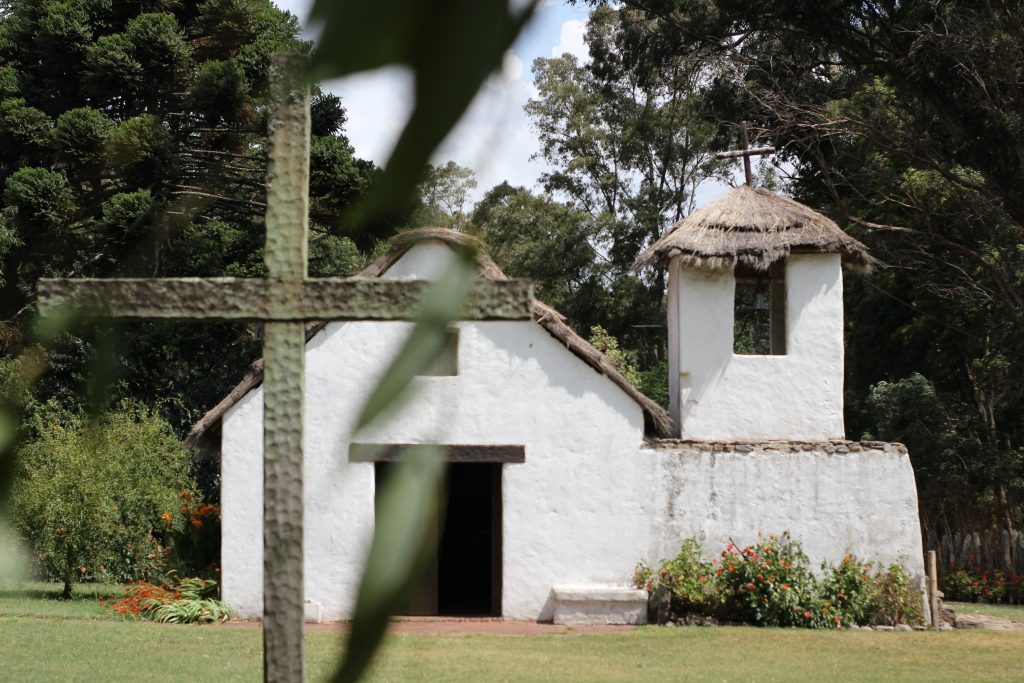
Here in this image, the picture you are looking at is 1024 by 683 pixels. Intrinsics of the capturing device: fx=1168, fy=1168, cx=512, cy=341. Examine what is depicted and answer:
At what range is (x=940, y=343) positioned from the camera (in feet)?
58.4

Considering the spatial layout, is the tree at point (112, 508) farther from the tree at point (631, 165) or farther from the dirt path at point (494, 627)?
the tree at point (631, 165)

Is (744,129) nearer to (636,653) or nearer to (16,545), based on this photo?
(636,653)

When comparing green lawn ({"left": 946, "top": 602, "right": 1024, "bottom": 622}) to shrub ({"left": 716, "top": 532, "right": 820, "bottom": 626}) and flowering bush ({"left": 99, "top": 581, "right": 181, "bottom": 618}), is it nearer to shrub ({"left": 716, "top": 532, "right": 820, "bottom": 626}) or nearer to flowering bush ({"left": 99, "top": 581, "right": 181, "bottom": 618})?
shrub ({"left": 716, "top": 532, "right": 820, "bottom": 626})

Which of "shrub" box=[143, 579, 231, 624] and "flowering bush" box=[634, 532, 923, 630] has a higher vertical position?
"flowering bush" box=[634, 532, 923, 630]

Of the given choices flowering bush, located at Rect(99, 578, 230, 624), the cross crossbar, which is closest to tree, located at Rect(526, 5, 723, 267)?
flowering bush, located at Rect(99, 578, 230, 624)

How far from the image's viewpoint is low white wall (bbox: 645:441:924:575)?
10.9 m

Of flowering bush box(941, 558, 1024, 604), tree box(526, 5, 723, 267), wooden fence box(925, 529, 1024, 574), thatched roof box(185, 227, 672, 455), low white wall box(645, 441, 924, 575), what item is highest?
tree box(526, 5, 723, 267)

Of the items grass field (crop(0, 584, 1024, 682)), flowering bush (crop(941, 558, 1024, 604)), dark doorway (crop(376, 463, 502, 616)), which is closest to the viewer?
grass field (crop(0, 584, 1024, 682))

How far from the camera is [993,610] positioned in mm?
13469

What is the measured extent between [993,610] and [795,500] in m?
4.16

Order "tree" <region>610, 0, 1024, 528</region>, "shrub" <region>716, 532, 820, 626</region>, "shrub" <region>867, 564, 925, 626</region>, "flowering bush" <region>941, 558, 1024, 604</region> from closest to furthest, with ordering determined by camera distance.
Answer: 1. "shrub" <region>716, 532, 820, 626</region>
2. "shrub" <region>867, 564, 925, 626</region>
3. "tree" <region>610, 0, 1024, 528</region>
4. "flowering bush" <region>941, 558, 1024, 604</region>

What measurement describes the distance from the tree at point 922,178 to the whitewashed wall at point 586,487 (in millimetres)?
4647

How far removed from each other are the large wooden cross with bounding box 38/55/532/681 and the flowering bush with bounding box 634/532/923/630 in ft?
33.2

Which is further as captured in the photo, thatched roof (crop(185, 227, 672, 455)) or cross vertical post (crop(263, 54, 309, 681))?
thatched roof (crop(185, 227, 672, 455))
